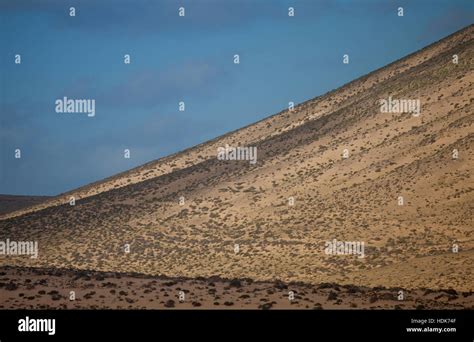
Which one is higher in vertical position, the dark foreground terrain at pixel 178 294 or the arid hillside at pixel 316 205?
the arid hillside at pixel 316 205

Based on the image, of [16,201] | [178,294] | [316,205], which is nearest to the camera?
[178,294]

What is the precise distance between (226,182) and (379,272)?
28061 mm

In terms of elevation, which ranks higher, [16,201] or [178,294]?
[16,201]

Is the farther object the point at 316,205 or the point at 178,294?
the point at 316,205

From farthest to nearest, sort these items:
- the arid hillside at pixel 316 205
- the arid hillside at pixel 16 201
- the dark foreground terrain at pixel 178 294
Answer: the arid hillside at pixel 16 201
the arid hillside at pixel 316 205
the dark foreground terrain at pixel 178 294

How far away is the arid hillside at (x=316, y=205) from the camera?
5000 centimetres

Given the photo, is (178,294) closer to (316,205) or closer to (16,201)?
(316,205)

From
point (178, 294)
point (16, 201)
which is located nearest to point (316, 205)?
point (178, 294)

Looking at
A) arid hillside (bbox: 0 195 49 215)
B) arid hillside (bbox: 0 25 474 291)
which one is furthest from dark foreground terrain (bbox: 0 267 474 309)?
arid hillside (bbox: 0 195 49 215)

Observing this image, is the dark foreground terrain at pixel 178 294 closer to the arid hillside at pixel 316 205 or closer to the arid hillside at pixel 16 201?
the arid hillside at pixel 316 205

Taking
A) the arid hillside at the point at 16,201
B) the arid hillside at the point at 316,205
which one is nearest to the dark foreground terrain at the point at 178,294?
the arid hillside at the point at 316,205

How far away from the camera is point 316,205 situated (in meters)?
61.4
